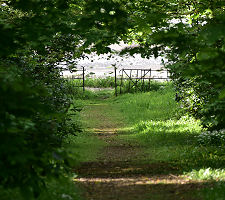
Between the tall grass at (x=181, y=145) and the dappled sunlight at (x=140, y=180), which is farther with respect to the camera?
the tall grass at (x=181, y=145)

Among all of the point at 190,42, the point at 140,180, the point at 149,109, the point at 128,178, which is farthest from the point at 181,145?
the point at 149,109

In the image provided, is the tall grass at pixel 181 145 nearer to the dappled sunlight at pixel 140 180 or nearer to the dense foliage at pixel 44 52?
the dappled sunlight at pixel 140 180

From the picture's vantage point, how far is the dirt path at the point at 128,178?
600cm

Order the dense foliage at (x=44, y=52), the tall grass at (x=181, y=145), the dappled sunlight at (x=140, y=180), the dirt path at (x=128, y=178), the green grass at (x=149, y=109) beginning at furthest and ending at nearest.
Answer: the green grass at (x=149, y=109) < the tall grass at (x=181, y=145) < the dappled sunlight at (x=140, y=180) < the dirt path at (x=128, y=178) < the dense foliage at (x=44, y=52)

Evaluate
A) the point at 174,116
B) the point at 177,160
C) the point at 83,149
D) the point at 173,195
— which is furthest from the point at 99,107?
the point at 173,195

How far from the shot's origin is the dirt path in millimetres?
6004

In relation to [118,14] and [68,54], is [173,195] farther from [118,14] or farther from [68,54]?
[68,54]

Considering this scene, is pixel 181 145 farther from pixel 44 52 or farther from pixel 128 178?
pixel 44 52

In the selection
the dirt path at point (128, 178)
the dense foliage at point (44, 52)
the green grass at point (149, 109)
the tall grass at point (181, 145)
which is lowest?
A: the dirt path at point (128, 178)

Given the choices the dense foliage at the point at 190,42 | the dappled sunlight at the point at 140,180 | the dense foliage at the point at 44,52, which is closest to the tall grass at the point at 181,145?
the dappled sunlight at the point at 140,180

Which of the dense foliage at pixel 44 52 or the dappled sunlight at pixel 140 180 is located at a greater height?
the dense foliage at pixel 44 52

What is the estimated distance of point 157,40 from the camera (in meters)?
5.06

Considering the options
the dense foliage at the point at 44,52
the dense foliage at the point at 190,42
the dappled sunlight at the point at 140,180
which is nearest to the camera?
the dense foliage at the point at 44,52

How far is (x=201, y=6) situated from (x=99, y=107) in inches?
604
